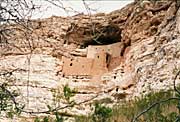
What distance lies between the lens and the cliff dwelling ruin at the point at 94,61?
14164 mm

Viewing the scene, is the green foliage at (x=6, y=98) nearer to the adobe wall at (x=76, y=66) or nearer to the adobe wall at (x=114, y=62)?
the adobe wall at (x=76, y=66)

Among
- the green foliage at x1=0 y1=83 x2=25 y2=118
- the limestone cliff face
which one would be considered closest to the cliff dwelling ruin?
the limestone cliff face

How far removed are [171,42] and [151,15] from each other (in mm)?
2170

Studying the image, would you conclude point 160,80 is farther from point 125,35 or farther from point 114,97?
point 125,35

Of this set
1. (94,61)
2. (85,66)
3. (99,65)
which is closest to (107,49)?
(94,61)

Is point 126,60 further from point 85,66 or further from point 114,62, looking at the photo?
point 85,66

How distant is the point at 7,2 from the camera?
2.29 metres

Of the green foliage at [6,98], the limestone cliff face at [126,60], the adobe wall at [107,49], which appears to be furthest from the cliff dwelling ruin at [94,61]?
the green foliage at [6,98]

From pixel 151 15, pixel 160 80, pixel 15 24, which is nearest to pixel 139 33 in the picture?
pixel 151 15

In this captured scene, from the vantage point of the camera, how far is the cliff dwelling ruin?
14164mm

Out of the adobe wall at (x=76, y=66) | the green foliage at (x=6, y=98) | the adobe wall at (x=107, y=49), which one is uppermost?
the adobe wall at (x=107, y=49)

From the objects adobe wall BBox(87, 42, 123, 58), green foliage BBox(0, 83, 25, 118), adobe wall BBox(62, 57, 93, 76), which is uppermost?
adobe wall BBox(87, 42, 123, 58)

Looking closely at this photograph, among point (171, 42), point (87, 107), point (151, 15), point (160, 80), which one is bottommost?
point (87, 107)

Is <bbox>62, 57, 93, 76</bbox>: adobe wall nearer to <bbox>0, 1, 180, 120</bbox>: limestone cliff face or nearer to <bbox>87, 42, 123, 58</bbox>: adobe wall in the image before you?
<bbox>0, 1, 180, 120</bbox>: limestone cliff face
